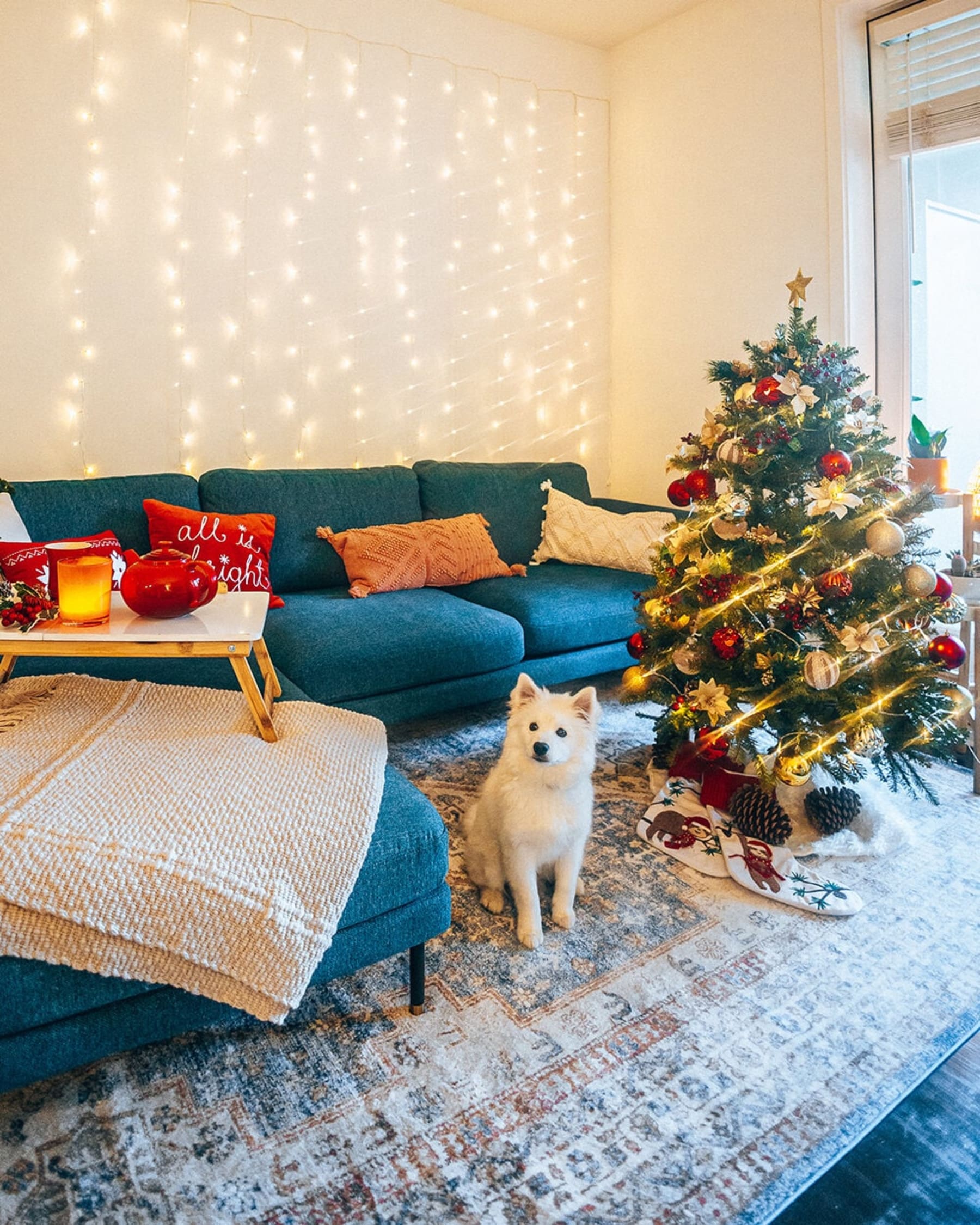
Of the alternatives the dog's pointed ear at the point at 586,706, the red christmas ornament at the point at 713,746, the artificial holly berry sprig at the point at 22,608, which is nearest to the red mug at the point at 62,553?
the artificial holly berry sprig at the point at 22,608

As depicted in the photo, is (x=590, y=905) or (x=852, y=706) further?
(x=852, y=706)

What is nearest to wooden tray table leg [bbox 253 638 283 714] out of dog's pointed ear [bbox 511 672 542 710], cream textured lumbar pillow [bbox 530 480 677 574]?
dog's pointed ear [bbox 511 672 542 710]

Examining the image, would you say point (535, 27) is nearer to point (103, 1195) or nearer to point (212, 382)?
point (212, 382)

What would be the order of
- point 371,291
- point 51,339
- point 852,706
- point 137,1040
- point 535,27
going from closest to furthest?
point 137,1040, point 852,706, point 51,339, point 371,291, point 535,27

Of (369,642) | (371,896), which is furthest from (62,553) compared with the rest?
(369,642)

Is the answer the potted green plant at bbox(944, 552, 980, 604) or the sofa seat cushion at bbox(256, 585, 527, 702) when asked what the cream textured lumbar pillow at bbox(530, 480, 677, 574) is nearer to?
the sofa seat cushion at bbox(256, 585, 527, 702)

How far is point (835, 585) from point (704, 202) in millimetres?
2386

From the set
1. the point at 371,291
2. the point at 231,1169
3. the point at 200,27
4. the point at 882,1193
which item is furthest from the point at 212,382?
the point at 882,1193

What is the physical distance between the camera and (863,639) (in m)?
1.99

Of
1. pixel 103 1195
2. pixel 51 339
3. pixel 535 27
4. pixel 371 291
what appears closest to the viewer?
pixel 103 1195

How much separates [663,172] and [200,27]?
2063 millimetres

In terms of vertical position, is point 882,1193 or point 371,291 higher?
point 371,291

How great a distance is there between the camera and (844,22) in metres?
3.01

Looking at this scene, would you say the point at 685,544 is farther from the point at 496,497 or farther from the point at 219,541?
the point at 219,541
